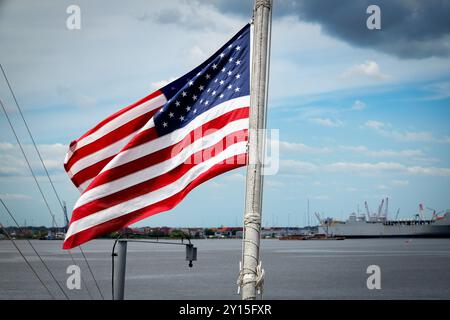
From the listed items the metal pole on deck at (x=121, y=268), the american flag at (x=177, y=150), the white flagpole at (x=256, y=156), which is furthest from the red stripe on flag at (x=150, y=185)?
the white flagpole at (x=256, y=156)

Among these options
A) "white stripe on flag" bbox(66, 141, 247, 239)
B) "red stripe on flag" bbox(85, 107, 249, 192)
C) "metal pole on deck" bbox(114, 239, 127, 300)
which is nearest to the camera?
"white stripe on flag" bbox(66, 141, 247, 239)

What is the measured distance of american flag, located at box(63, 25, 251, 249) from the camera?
910 centimetres

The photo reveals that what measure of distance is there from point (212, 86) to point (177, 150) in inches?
45.4

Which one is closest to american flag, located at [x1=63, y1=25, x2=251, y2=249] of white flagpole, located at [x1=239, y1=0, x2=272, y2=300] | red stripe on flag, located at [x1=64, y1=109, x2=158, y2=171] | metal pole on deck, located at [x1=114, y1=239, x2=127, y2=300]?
red stripe on flag, located at [x1=64, y1=109, x2=158, y2=171]

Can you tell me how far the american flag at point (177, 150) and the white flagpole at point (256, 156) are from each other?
4.04ft

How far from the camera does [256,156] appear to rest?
760 cm

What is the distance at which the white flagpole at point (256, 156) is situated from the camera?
7.47m

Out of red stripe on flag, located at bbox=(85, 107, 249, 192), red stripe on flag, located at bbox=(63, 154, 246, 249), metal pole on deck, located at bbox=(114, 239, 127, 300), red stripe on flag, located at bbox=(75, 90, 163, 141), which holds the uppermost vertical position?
red stripe on flag, located at bbox=(75, 90, 163, 141)

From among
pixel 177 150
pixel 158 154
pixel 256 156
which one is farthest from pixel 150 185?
pixel 256 156

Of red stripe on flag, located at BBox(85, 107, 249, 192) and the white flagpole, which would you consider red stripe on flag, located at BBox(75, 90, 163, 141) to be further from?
the white flagpole

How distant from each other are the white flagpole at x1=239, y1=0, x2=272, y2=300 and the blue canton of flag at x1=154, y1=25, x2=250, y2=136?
4.66 feet

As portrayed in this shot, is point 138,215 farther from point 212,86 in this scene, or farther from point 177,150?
point 212,86

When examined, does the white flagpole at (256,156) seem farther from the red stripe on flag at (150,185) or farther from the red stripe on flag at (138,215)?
the red stripe on flag at (150,185)
